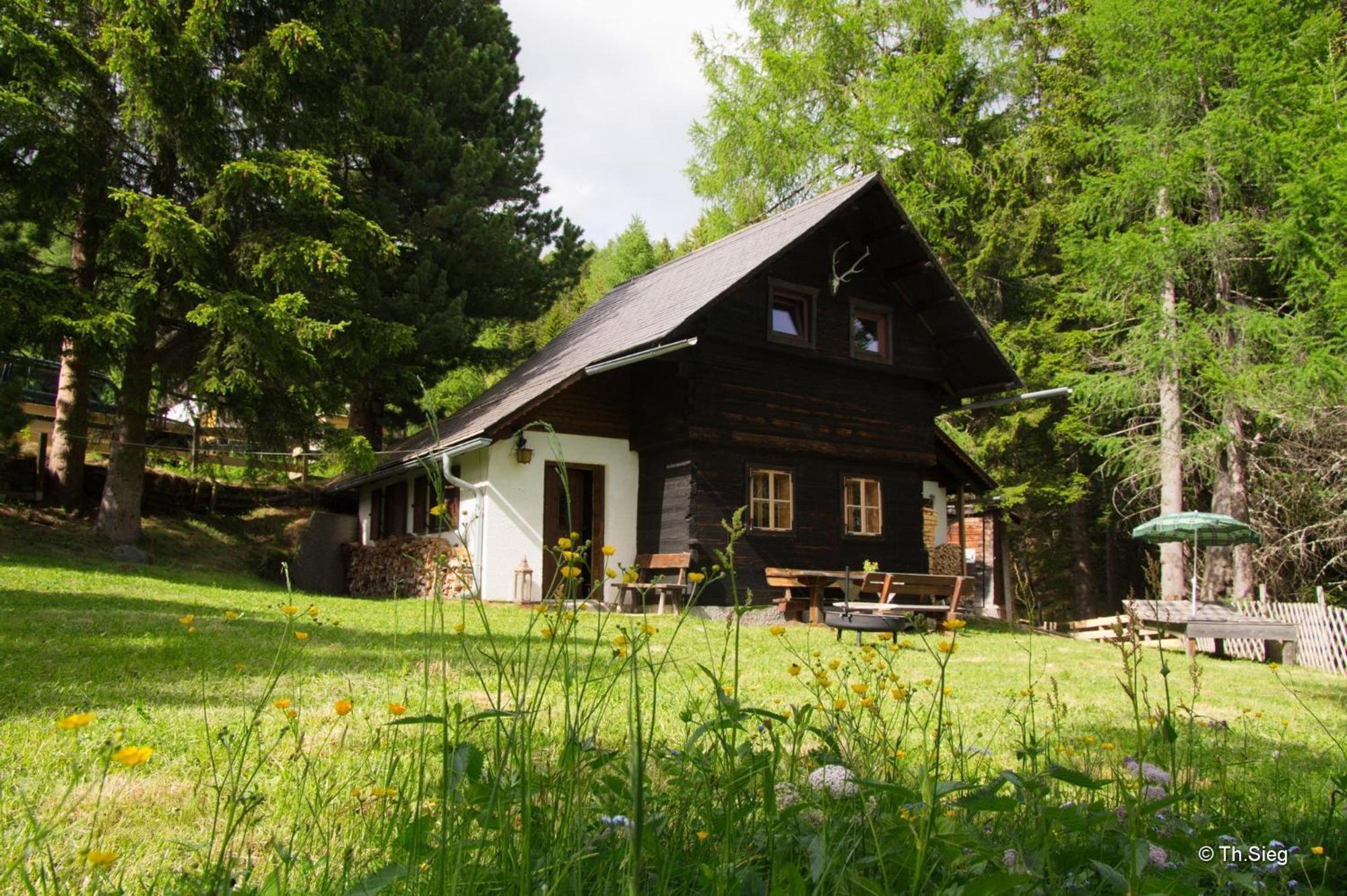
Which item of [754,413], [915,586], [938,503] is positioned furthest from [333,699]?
[938,503]

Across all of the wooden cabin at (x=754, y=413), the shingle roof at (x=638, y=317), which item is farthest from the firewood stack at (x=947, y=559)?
the shingle roof at (x=638, y=317)

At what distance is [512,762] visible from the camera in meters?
1.82

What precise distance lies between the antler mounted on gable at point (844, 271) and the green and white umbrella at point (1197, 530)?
20.3 feet

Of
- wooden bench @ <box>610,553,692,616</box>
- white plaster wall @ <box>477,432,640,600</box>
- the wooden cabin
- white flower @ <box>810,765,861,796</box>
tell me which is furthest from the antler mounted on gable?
white flower @ <box>810,765,861,796</box>

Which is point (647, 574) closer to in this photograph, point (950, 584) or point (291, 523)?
point (950, 584)

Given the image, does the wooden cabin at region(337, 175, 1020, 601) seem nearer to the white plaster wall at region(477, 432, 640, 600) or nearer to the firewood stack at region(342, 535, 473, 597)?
the white plaster wall at region(477, 432, 640, 600)

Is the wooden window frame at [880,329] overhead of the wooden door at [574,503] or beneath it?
overhead

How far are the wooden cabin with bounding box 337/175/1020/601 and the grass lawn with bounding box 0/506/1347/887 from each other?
10.4ft

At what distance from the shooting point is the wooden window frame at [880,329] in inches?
656

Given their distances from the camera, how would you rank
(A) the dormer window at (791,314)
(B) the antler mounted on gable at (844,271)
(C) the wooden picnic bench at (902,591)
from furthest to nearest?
(B) the antler mounted on gable at (844,271), (A) the dormer window at (791,314), (C) the wooden picnic bench at (902,591)

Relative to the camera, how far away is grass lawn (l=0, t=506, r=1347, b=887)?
101 inches

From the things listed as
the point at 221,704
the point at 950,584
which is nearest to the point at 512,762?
the point at 221,704

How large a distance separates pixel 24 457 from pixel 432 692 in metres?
18.1

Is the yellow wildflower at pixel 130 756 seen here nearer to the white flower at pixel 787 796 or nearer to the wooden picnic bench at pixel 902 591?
the white flower at pixel 787 796
